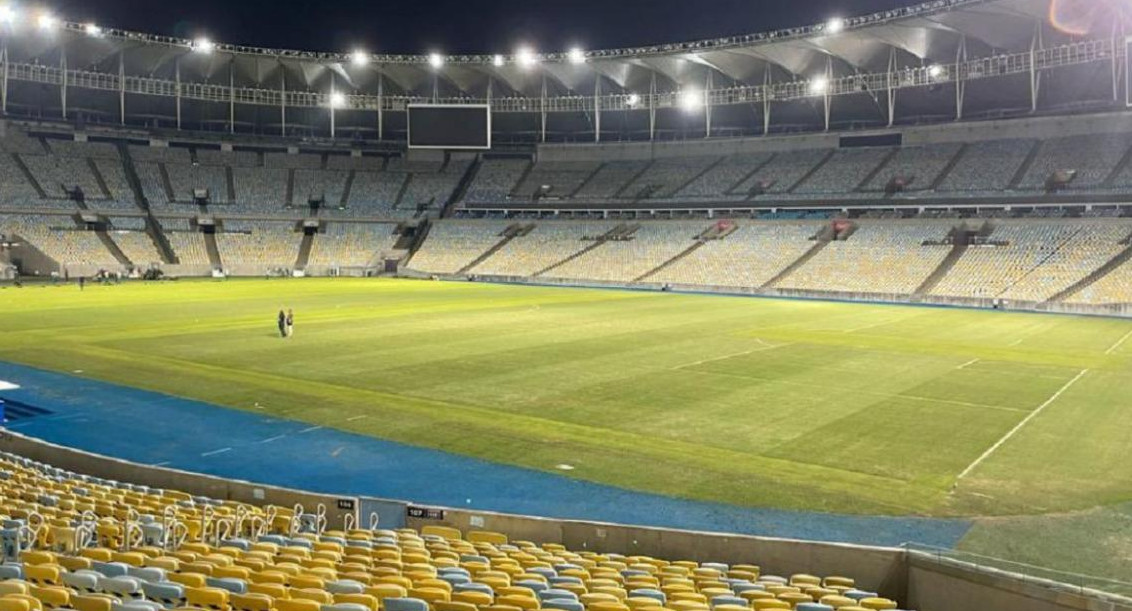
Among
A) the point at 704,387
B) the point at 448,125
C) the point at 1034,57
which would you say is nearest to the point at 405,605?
the point at 704,387

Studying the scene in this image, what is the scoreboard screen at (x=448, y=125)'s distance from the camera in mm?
81312

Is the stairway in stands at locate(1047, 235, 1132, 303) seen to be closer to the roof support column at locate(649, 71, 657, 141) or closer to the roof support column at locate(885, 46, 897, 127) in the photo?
the roof support column at locate(885, 46, 897, 127)

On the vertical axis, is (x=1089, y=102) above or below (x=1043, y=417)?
above

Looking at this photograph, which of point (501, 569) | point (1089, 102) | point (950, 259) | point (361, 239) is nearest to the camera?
point (501, 569)

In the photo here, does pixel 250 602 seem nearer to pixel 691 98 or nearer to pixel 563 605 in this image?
pixel 563 605

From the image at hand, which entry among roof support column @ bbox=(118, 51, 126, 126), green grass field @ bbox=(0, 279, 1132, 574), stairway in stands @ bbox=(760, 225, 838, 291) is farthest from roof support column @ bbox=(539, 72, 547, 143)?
green grass field @ bbox=(0, 279, 1132, 574)

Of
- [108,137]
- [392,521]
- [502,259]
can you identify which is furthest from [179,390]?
[108,137]

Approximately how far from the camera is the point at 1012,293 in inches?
2034

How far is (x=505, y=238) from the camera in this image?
84.0 metres

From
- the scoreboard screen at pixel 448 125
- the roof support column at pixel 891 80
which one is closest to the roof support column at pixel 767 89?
the roof support column at pixel 891 80

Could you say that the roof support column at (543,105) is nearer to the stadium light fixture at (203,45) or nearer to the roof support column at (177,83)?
the stadium light fixture at (203,45)

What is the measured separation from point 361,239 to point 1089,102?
67507mm

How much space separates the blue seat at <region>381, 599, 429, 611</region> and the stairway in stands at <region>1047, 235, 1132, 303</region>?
51847 millimetres

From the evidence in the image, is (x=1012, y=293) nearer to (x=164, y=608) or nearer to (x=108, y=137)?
(x=164, y=608)
